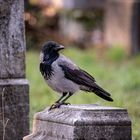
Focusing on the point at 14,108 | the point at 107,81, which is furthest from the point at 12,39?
the point at 107,81

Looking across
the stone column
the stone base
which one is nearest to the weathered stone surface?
the stone column

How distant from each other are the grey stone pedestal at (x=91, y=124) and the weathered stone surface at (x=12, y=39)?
161 centimetres

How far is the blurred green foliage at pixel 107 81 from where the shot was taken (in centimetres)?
1199

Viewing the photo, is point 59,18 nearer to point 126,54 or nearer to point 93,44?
point 93,44

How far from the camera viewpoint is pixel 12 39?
28.7 ft

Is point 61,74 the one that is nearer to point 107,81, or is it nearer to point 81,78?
point 81,78

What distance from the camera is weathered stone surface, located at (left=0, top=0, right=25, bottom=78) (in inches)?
343

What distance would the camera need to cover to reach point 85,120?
6.84m

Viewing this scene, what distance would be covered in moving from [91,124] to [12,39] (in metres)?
2.21

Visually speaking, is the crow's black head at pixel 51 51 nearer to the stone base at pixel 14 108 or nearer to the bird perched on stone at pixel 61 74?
the bird perched on stone at pixel 61 74

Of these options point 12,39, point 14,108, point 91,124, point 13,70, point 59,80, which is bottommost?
point 91,124

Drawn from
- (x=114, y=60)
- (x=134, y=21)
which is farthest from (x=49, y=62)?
(x=134, y=21)

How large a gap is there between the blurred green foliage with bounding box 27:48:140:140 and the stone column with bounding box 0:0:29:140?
1461 millimetres

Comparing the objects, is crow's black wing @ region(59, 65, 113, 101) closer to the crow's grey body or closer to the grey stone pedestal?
the crow's grey body
